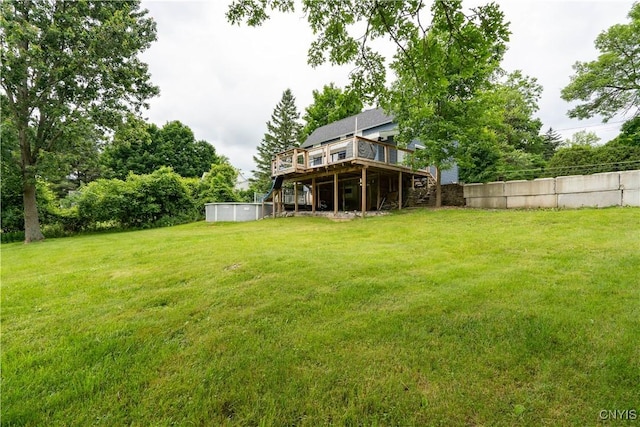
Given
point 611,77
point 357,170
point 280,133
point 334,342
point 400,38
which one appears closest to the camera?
point 334,342

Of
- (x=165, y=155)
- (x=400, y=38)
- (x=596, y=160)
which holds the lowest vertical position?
(x=596, y=160)

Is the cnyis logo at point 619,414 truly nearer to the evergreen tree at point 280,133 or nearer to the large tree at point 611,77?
the large tree at point 611,77

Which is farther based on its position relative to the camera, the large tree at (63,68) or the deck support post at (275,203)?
the deck support post at (275,203)

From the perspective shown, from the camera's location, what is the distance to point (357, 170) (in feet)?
43.4

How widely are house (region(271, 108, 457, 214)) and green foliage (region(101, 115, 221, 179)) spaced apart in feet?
77.7

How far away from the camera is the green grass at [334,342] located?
2.00 metres

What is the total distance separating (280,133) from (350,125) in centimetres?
1464

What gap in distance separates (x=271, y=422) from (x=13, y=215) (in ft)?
68.0

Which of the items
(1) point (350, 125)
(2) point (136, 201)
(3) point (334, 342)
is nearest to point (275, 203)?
(2) point (136, 201)

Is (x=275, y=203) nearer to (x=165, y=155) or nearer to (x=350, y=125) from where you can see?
(x=350, y=125)

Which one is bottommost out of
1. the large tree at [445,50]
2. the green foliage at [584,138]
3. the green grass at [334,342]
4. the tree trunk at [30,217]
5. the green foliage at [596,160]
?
the green grass at [334,342]

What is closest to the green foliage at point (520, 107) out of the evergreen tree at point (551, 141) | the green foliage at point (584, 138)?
the evergreen tree at point (551, 141)

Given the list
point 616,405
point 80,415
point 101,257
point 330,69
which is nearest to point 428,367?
point 616,405

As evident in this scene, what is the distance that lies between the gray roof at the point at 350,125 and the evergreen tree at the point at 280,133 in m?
9.95
